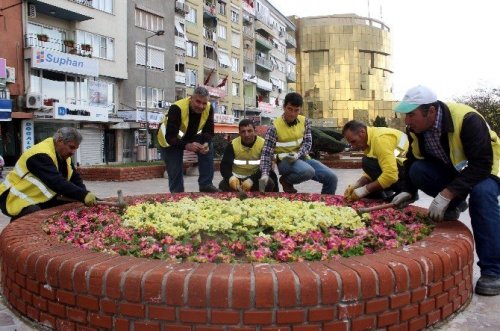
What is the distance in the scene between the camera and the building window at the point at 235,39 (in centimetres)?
4838

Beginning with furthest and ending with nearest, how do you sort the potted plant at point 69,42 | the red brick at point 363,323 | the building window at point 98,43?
the building window at point 98,43 → the potted plant at point 69,42 → the red brick at point 363,323

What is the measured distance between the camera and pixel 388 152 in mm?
4949

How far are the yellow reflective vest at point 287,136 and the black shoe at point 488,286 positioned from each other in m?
3.44

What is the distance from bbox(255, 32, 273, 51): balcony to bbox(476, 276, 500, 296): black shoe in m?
52.2

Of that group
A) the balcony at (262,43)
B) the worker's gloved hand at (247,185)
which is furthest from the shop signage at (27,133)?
→ the balcony at (262,43)

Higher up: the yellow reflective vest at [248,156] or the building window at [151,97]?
the building window at [151,97]

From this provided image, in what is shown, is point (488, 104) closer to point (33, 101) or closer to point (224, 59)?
point (224, 59)

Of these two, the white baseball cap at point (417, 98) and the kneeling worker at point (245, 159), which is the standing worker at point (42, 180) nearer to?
the kneeling worker at point (245, 159)

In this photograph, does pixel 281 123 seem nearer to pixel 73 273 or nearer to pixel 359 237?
pixel 359 237

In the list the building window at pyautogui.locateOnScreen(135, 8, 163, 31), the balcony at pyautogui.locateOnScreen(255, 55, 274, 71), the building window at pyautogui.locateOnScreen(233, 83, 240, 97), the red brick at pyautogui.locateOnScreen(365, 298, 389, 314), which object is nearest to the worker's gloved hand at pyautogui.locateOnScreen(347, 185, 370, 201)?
the red brick at pyautogui.locateOnScreen(365, 298, 389, 314)

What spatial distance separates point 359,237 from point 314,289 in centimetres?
119

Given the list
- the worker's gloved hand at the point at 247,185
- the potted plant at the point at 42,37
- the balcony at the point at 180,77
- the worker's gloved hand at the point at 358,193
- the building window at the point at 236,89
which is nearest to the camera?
the worker's gloved hand at the point at 358,193

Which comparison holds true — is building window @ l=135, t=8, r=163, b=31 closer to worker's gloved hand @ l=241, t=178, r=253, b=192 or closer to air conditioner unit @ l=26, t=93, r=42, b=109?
air conditioner unit @ l=26, t=93, r=42, b=109

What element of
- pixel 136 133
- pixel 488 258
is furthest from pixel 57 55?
pixel 488 258
